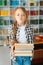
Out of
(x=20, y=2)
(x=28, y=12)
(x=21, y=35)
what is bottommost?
(x=21, y=35)

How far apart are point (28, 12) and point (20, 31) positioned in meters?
4.10

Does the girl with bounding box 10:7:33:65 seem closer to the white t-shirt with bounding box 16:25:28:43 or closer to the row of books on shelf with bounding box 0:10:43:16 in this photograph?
the white t-shirt with bounding box 16:25:28:43

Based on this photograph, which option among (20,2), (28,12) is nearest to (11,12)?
→ (20,2)

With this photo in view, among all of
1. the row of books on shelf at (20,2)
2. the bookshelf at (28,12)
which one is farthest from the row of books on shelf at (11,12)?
the row of books on shelf at (20,2)

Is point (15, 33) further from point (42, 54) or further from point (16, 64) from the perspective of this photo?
point (42, 54)

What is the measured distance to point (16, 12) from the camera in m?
2.13

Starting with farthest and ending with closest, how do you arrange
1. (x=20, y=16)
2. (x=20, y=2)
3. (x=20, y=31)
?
(x=20, y=2) → (x=20, y=31) → (x=20, y=16)

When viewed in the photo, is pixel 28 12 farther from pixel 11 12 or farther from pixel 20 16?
pixel 20 16

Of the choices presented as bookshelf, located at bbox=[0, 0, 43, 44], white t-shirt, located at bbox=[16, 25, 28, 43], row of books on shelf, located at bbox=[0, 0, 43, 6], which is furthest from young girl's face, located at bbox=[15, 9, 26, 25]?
row of books on shelf, located at bbox=[0, 0, 43, 6]

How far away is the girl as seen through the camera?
81.7 inches

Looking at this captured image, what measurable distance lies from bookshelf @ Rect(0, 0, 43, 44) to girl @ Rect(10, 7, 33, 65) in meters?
3.98

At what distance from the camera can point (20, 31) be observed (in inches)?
86.9

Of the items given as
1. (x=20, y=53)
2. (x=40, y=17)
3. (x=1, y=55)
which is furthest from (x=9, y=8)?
(x=20, y=53)

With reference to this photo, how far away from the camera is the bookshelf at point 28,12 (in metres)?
6.24
